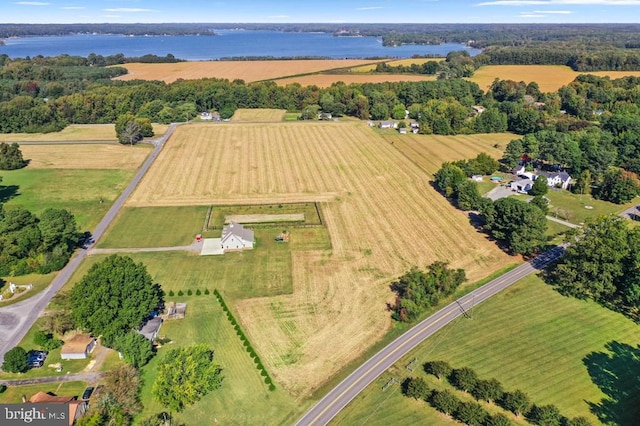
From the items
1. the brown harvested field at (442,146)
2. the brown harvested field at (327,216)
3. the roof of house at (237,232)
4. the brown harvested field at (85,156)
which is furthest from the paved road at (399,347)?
the brown harvested field at (85,156)

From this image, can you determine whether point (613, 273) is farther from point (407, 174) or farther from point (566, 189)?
point (407, 174)

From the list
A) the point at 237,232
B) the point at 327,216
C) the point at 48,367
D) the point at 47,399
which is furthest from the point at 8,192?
the point at 47,399

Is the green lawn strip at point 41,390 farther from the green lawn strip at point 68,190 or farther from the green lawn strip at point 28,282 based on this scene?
the green lawn strip at point 68,190

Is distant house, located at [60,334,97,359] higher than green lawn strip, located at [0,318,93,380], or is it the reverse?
distant house, located at [60,334,97,359]

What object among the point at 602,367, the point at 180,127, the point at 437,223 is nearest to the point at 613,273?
the point at 602,367

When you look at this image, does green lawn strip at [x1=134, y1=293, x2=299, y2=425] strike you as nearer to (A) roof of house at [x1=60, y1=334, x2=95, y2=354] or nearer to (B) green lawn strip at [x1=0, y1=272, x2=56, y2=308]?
(A) roof of house at [x1=60, y1=334, x2=95, y2=354]

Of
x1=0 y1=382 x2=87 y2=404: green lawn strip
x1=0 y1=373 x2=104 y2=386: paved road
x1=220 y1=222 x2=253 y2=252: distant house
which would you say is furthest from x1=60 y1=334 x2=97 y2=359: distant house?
x1=220 y1=222 x2=253 y2=252: distant house
